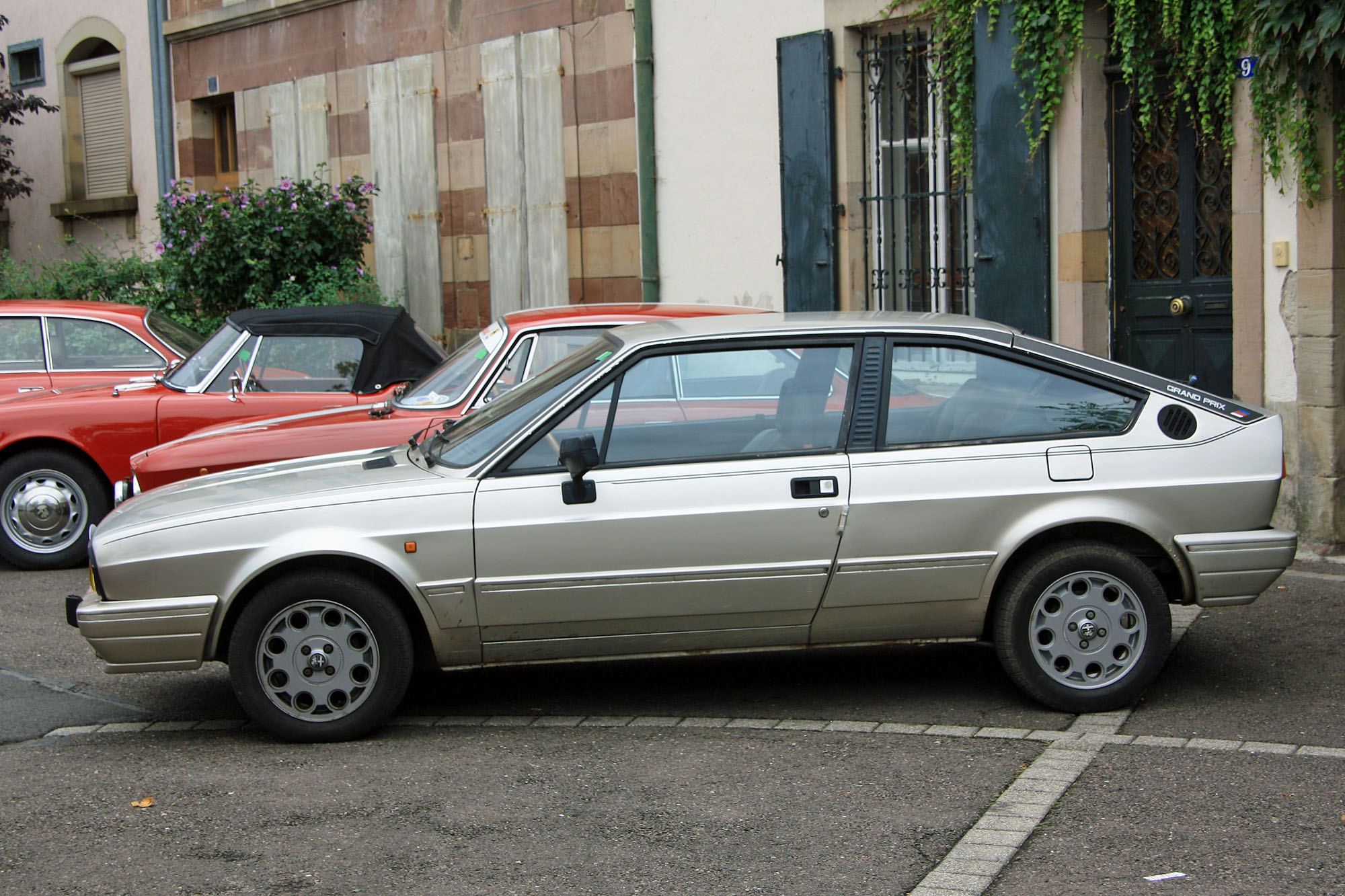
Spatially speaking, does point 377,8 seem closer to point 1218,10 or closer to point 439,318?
point 439,318

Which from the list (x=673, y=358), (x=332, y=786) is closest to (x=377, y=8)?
(x=673, y=358)

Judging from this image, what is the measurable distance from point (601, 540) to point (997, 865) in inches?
72.3

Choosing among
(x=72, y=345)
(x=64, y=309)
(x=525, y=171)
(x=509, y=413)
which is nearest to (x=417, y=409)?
(x=509, y=413)

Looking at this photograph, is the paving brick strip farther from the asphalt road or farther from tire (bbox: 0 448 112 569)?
tire (bbox: 0 448 112 569)

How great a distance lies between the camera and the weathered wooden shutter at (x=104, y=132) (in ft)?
64.9

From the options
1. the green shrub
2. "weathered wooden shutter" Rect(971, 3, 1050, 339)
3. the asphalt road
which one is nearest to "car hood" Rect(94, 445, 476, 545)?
the asphalt road

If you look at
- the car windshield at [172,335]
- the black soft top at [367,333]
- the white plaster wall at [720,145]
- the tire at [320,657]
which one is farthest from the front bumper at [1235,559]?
the car windshield at [172,335]

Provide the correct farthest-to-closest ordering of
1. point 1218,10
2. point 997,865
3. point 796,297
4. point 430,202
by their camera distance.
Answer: point 430,202, point 796,297, point 1218,10, point 997,865

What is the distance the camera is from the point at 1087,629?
541cm

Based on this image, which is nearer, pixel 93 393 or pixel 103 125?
pixel 93 393

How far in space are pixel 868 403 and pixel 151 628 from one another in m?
2.71

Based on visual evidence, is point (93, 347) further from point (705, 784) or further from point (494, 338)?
point (705, 784)

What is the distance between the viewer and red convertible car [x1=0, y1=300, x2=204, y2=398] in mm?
10281

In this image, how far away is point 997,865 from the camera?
13.3ft
